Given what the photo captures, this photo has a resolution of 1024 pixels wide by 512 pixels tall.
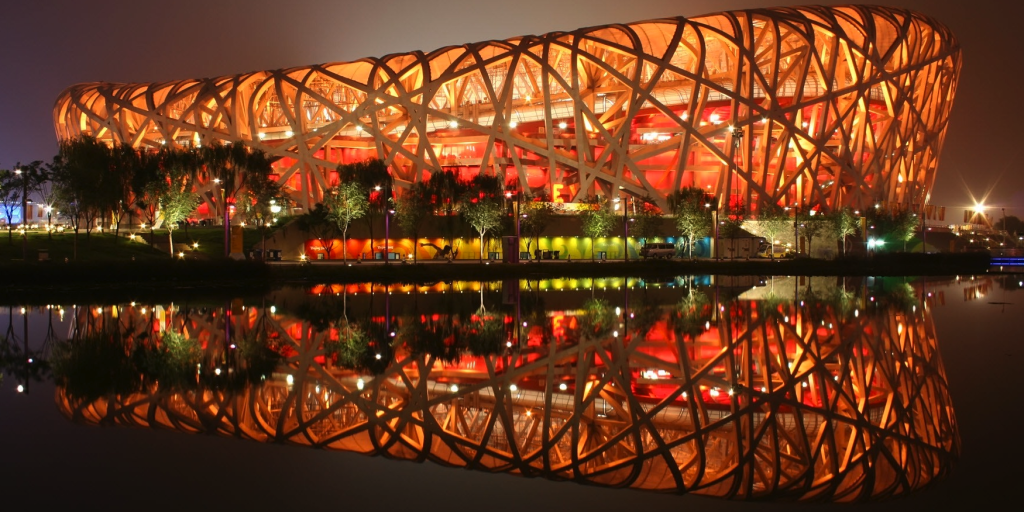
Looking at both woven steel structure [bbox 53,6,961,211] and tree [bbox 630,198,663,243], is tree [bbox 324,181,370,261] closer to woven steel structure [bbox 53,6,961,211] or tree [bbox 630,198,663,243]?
woven steel structure [bbox 53,6,961,211]

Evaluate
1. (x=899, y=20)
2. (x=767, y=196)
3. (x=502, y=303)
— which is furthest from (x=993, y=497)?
(x=899, y=20)

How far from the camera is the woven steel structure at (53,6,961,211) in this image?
57625mm

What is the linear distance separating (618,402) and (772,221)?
47.6m

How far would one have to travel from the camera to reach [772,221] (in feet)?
179

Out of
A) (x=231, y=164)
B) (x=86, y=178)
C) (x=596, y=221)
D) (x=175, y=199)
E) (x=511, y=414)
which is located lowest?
(x=511, y=414)

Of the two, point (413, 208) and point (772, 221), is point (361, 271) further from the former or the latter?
point (772, 221)

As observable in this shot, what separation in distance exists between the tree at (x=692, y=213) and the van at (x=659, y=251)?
1252 mm

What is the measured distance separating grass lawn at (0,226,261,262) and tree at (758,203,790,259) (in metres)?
31.5

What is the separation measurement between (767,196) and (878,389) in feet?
162

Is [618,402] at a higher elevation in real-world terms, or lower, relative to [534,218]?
lower

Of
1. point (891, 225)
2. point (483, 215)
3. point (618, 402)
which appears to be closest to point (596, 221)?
point (483, 215)

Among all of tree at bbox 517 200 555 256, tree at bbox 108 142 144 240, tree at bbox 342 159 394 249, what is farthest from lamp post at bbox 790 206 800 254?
tree at bbox 108 142 144 240

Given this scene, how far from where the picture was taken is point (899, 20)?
2463 inches

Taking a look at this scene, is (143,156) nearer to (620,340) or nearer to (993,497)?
(620,340)
